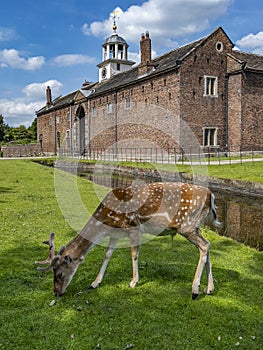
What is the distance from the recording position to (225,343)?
469cm

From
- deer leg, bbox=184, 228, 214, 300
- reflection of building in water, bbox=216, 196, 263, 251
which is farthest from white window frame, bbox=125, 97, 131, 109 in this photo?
deer leg, bbox=184, 228, 214, 300

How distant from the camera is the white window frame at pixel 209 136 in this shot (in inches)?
1475

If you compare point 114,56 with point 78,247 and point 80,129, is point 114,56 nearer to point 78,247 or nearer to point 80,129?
point 80,129

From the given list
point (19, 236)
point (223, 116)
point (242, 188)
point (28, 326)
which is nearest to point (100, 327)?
point (28, 326)

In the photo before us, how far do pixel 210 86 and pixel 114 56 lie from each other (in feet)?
93.4

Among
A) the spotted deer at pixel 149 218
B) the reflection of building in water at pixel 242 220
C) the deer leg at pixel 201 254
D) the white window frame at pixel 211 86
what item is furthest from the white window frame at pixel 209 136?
the deer leg at pixel 201 254

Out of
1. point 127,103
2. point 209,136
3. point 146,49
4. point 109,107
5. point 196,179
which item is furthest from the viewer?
point 109,107

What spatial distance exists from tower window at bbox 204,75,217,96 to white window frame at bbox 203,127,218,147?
3807 mm

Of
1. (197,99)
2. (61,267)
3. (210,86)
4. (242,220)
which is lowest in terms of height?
(242,220)

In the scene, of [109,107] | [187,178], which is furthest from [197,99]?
[187,178]

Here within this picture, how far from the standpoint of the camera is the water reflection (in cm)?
1063

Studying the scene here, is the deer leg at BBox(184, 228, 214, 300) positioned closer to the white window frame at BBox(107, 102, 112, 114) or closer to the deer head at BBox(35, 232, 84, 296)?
the deer head at BBox(35, 232, 84, 296)

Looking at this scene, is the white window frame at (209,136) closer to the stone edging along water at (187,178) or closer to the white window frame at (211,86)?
the white window frame at (211,86)

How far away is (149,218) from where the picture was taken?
6.09 meters
